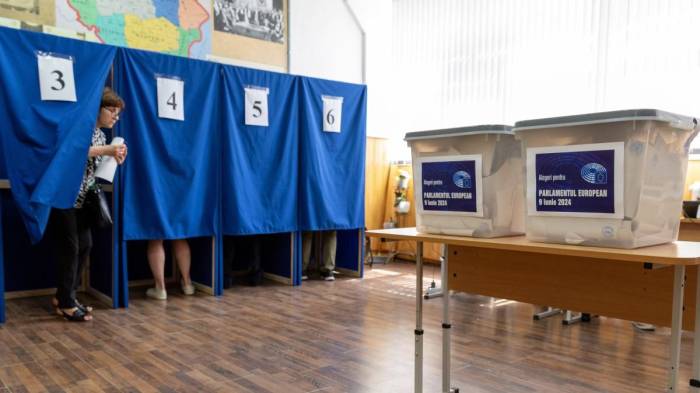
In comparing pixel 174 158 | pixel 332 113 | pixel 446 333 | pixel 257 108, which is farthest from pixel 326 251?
pixel 446 333

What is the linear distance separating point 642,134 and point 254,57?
13.3ft

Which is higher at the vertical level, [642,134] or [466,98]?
[466,98]

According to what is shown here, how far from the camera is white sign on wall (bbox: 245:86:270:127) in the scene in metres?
3.73

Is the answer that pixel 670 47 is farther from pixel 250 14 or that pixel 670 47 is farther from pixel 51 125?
pixel 51 125

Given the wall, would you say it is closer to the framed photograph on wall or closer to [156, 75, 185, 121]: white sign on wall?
the framed photograph on wall

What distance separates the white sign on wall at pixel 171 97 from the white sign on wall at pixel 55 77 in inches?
20.5

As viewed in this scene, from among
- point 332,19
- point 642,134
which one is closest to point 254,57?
point 332,19

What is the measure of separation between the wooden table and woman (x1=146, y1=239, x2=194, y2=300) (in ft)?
7.23

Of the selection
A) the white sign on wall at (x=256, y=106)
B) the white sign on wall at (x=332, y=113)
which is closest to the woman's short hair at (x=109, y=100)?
the white sign on wall at (x=256, y=106)

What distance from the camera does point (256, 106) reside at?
12.4ft

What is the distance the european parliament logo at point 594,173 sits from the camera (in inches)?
48.0

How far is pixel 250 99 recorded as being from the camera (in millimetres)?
3734

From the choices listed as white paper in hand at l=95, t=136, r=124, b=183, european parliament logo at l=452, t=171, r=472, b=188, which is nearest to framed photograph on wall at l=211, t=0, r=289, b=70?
white paper in hand at l=95, t=136, r=124, b=183

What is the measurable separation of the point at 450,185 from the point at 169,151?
236cm
